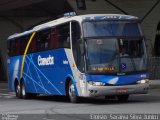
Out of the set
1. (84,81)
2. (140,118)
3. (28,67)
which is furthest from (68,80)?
(140,118)

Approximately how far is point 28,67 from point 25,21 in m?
31.0

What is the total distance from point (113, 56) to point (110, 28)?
1170 millimetres

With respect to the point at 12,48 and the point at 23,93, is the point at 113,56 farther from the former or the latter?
the point at 12,48

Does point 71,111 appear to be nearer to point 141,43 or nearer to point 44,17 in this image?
point 141,43

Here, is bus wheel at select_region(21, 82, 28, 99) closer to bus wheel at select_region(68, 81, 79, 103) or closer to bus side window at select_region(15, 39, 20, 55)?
bus side window at select_region(15, 39, 20, 55)

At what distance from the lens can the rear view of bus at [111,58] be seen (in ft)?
67.5

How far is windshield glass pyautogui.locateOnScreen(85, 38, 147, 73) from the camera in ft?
67.6

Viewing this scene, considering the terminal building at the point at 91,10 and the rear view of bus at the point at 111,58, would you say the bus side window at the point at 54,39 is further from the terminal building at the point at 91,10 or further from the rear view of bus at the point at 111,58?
the terminal building at the point at 91,10

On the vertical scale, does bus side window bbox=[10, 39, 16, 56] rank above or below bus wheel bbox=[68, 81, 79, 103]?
above

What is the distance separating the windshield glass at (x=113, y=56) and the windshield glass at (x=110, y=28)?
10.4 inches

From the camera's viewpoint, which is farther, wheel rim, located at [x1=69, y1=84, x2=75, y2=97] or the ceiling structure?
the ceiling structure

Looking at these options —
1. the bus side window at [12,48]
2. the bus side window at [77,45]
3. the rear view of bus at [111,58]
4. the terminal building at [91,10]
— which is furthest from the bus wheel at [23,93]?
the terminal building at [91,10]

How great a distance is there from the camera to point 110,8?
48.4 metres

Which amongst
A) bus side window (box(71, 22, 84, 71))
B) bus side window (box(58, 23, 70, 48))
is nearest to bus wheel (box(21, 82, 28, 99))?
bus side window (box(58, 23, 70, 48))
